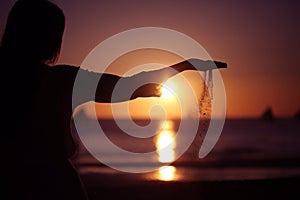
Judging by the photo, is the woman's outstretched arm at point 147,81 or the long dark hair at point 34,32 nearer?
the long dark hair at point 34,32

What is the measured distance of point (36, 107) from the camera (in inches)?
113

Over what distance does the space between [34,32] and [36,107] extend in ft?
1.27

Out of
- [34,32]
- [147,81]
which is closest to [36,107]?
[34,32]

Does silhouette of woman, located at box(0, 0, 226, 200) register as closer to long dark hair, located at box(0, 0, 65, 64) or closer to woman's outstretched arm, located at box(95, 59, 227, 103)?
long dark hair, located at box(0, 0, 65, 64)

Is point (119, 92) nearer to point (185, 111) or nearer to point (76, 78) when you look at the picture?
point (76, 78)

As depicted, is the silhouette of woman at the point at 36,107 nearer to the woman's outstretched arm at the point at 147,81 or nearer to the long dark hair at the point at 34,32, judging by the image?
the long dark hair at the point at 34,32

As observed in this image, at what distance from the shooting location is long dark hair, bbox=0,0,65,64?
2.88 meters

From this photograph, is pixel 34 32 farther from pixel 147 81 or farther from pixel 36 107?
pixel 147 81

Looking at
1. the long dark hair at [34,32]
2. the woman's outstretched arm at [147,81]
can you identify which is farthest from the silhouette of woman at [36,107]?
the woman's outstretched arm at [147,81]

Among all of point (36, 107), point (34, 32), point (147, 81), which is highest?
point (34, 32)

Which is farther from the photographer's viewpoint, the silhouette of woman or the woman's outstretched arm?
the woman's outstretched arm

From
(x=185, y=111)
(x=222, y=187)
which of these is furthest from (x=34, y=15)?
(x=222, y=187)

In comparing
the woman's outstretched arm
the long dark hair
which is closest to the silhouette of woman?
the long dark hair

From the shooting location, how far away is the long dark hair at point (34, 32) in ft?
9.44
